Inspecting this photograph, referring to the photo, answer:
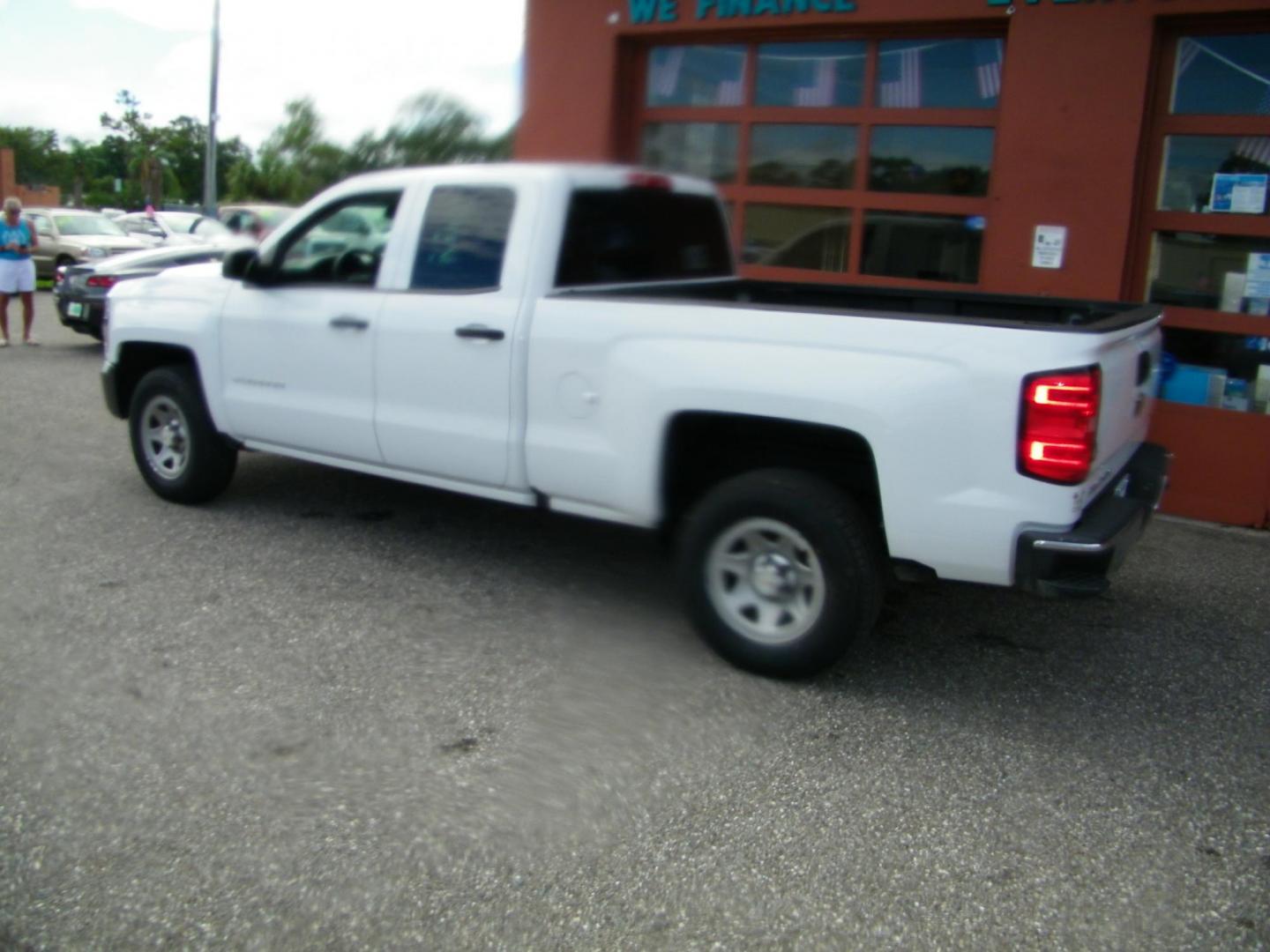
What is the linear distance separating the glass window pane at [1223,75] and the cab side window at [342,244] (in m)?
4.69

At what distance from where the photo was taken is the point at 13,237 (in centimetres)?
1257

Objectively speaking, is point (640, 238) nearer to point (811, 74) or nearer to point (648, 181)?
point (648, 181)

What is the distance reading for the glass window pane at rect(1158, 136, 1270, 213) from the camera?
6.86 metres

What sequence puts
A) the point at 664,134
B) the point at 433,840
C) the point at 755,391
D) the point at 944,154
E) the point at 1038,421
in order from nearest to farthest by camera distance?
the point at 433,840, the point at 1038,421, the point at 755,391, the point at 944,154, the point at 664,134

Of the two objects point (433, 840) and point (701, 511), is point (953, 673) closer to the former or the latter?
point (701, 511)

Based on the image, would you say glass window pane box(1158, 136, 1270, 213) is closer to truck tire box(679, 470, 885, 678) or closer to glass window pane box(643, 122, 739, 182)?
glass window pane box(643, 122, 739, 182)

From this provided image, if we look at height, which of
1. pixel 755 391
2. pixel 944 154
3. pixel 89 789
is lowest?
pixel 89 789

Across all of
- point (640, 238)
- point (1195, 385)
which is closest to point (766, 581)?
point (640, 238)

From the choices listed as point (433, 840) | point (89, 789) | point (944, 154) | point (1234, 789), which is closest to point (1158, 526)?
point (944, 154)

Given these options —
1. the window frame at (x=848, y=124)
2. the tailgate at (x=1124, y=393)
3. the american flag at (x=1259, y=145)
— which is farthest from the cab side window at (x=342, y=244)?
the american flag at (x=1259, y=145)

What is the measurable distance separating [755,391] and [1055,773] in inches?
62.3

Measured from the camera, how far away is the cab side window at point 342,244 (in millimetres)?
5484

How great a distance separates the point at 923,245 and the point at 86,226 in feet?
53.9

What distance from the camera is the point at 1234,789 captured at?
3709mm
